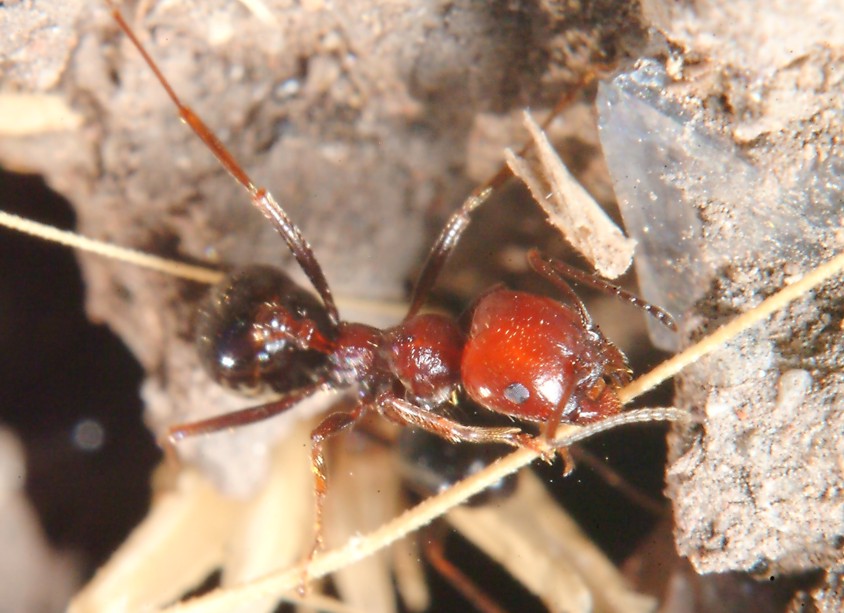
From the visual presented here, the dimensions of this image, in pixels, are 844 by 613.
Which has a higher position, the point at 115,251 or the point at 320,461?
the point at 115,251

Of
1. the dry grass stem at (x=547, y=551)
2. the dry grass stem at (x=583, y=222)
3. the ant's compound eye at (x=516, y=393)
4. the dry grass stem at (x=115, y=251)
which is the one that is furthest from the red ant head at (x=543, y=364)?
the dry grass stem at (x=115, y=251)

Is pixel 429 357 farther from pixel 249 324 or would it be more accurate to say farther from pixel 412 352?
pixel 249 324

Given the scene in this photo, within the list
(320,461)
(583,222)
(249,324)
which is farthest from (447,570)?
(583,222)

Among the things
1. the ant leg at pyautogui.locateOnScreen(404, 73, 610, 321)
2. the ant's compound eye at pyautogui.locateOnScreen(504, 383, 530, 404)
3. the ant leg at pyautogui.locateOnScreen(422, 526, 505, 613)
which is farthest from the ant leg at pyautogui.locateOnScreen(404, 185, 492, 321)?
the ant leg at pyautogui.locateOnScreen(422, 526, 505, 613)

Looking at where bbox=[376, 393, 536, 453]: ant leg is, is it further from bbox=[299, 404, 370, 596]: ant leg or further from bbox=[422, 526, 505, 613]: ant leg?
bbox=[422, 526, 505, 613]: ant leg

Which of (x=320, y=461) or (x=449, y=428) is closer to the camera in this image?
(x=449, y=428)

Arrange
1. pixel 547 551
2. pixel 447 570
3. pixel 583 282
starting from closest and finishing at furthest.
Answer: pixel 583 282, pixel 547 551, pixel 447 570

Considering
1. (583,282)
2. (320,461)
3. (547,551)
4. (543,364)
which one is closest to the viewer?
(543,364)
